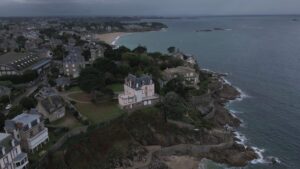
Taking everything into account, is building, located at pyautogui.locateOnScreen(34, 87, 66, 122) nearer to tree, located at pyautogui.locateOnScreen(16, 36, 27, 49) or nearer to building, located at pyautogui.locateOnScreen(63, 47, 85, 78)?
building, located at pyautogui.locateOnScreen(63, 47, 85, 78)

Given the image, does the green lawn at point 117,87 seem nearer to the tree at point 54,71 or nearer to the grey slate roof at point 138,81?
the grey slate roof at point 138,81

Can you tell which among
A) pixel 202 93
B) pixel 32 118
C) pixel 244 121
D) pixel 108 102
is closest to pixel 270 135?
pixel 244 121

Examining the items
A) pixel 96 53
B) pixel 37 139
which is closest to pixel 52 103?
pixel 37 139

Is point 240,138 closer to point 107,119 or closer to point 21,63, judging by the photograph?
point 107,119

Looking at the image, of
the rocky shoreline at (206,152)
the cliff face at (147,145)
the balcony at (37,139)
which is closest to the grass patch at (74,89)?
the cliff face at (147,145)

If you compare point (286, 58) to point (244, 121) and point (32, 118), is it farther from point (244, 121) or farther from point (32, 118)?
point (32, 118)

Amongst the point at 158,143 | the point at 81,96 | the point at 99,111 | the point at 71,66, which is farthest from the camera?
the point at 71,66

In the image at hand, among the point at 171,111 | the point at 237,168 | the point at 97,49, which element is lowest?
the point at 237,168
